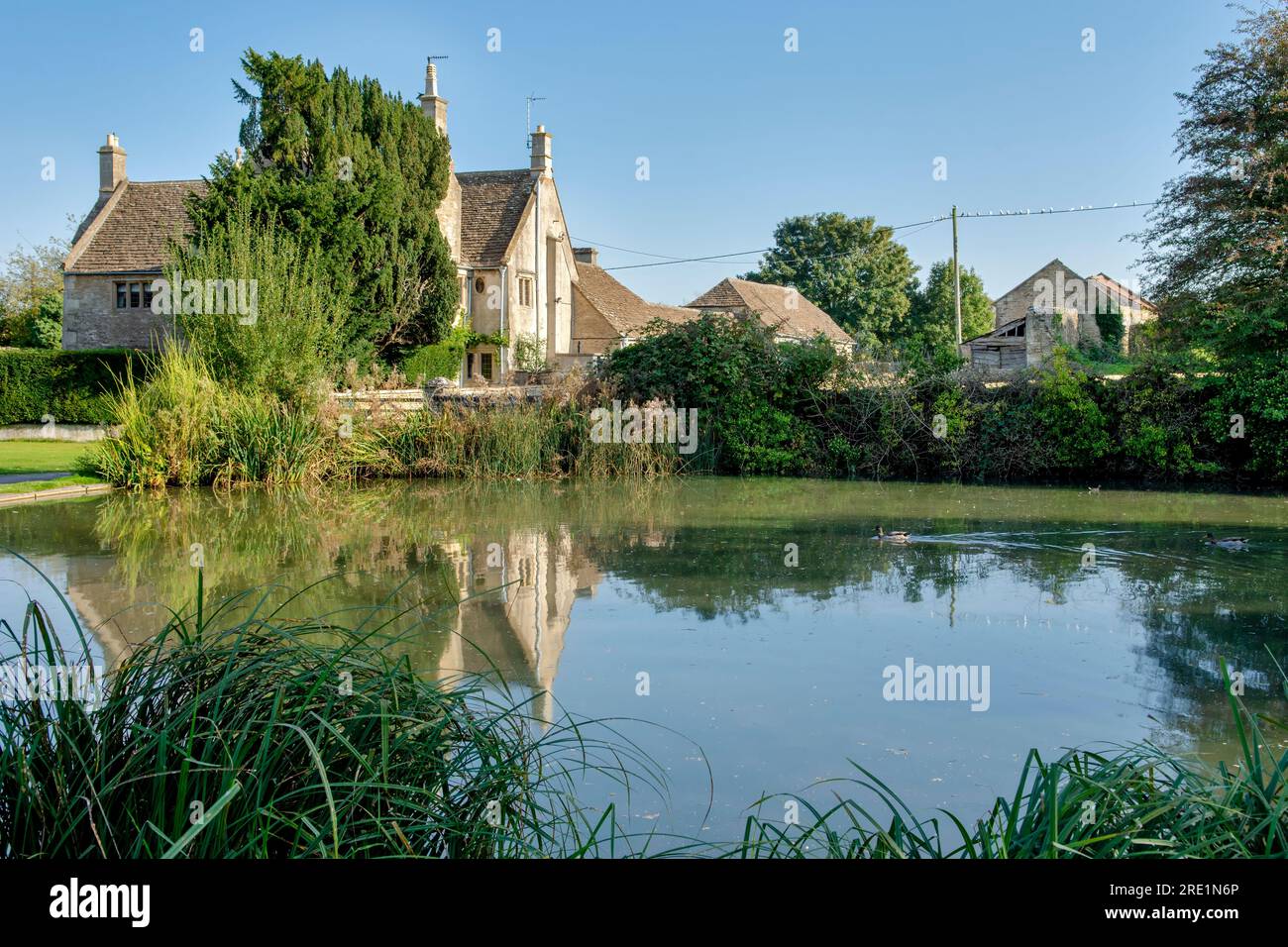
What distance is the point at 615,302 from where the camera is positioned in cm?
4625

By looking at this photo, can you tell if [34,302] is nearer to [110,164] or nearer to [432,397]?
[110,164]

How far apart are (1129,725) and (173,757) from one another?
173 inches

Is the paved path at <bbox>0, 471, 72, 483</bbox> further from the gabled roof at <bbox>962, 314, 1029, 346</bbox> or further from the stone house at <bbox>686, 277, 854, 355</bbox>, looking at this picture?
the gabled roof at <bbox>962, 314, 1029, 346</bbox>

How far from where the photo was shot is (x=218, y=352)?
18.3 m

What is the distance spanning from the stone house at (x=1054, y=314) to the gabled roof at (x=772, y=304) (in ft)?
22.9

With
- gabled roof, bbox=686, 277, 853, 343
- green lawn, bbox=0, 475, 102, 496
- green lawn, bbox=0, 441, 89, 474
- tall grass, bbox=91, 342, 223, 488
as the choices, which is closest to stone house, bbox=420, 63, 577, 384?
gabled roof, bbox=686, 277, 853, 343

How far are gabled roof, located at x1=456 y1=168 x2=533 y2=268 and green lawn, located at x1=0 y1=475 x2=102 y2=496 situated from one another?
2170cm

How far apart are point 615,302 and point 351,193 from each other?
2001 cm

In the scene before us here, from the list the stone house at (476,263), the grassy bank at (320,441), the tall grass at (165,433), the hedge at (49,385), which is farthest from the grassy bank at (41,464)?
the stone house at (476,263)

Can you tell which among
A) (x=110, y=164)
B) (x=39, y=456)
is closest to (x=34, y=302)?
(x=110, y=164)

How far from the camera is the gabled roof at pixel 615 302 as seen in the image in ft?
145

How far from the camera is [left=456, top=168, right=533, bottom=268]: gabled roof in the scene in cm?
3794
